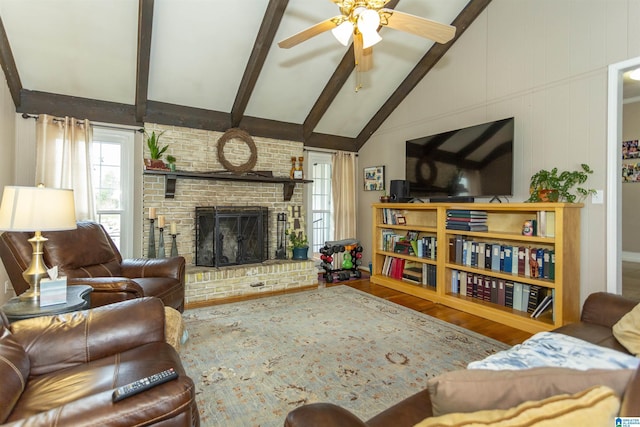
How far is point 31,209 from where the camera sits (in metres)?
1.82

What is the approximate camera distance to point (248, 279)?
13.3 feet

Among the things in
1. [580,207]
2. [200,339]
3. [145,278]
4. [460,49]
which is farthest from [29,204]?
[460,49]

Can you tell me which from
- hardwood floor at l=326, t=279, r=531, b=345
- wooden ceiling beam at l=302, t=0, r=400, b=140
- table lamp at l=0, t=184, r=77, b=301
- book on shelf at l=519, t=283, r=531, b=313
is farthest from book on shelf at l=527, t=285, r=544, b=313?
table lamp at l=0, t=184, r=77, b=301

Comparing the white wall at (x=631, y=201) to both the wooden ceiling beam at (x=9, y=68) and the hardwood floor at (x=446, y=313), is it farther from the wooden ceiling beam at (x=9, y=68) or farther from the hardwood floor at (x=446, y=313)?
the wooden ceiling beam at (x=9, y=68)

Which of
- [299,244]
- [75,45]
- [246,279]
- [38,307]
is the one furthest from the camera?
[299,244]

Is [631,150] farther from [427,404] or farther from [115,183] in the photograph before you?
[115,183]

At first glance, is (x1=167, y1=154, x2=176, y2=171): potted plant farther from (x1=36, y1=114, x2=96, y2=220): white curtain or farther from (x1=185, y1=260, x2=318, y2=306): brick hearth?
(x1=185, y1=260, x2=318, y2=306): brick hearth

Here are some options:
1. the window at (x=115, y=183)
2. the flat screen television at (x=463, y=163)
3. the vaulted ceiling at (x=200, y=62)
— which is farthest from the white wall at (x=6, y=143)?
the flat screen television at (x=463, y=163)

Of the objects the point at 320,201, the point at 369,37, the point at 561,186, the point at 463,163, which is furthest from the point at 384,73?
the point at 561,186

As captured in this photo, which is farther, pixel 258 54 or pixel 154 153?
pixel 154 153

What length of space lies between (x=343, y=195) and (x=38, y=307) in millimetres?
4245

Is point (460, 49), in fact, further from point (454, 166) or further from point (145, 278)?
point (145, 278)

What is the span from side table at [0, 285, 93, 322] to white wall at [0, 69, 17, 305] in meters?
1.75

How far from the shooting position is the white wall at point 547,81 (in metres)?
2.83
